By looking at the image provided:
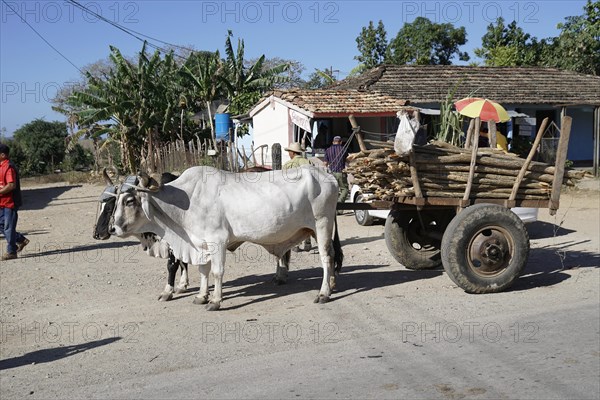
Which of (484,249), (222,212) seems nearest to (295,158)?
(222,212)

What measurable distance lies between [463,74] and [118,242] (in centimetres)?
1777

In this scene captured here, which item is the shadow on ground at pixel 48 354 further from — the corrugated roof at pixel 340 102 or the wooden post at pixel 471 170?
the corrugated roof at pixel 340 102

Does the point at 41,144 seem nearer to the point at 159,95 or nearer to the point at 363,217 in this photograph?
the point at 159,95

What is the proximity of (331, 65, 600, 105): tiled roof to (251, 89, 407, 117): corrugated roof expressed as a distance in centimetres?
154

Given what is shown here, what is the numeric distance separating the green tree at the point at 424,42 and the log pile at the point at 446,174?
1338 inches

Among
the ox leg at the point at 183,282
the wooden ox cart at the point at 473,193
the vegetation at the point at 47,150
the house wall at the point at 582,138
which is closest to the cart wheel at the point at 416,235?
the wooden ox cart at the point at 473,193

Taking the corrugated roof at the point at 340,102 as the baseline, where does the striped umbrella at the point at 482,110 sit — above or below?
below

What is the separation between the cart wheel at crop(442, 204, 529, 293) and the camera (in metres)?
8.08

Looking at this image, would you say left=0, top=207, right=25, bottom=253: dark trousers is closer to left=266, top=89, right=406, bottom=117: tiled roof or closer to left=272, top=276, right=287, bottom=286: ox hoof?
left=272, top=276, right=287, bottom=286: ox hoof

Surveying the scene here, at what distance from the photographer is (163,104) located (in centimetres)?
3025

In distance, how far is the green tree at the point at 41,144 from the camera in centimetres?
4238

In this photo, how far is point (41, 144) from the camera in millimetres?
43938

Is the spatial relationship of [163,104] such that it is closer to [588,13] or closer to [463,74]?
[463,74]

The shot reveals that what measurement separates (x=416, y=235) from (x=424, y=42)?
35.0 m
